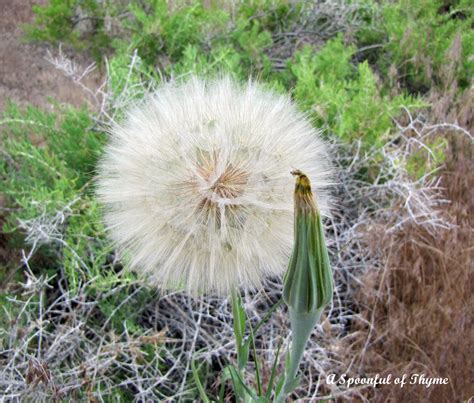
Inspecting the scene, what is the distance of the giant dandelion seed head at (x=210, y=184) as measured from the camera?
0.91 meters

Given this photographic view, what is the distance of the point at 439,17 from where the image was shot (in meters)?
3.60

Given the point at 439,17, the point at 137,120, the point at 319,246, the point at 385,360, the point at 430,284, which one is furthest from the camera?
the point at 439,17

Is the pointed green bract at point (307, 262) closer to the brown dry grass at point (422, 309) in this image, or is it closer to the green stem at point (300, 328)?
the green stem at point (300, 328)

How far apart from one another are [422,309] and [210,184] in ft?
4.19

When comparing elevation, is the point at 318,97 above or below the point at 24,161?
above

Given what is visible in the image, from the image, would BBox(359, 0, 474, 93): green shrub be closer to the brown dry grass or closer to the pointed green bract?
the brown dry grass

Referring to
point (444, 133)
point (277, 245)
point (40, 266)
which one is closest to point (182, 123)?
point (277, 245)

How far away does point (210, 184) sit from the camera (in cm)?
91

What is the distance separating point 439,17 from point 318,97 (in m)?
1.88

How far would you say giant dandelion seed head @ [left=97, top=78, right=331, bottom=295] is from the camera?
909mm

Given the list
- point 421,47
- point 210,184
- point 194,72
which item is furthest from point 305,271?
point 421,47

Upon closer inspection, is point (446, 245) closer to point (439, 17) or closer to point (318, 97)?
point (318, 97)

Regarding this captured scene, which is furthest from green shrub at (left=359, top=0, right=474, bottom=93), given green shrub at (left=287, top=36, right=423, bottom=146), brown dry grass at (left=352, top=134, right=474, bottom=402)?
brown dry grass at (left=352, top=134, right=474, bottom=402)

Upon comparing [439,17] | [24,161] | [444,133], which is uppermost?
[439,17]
